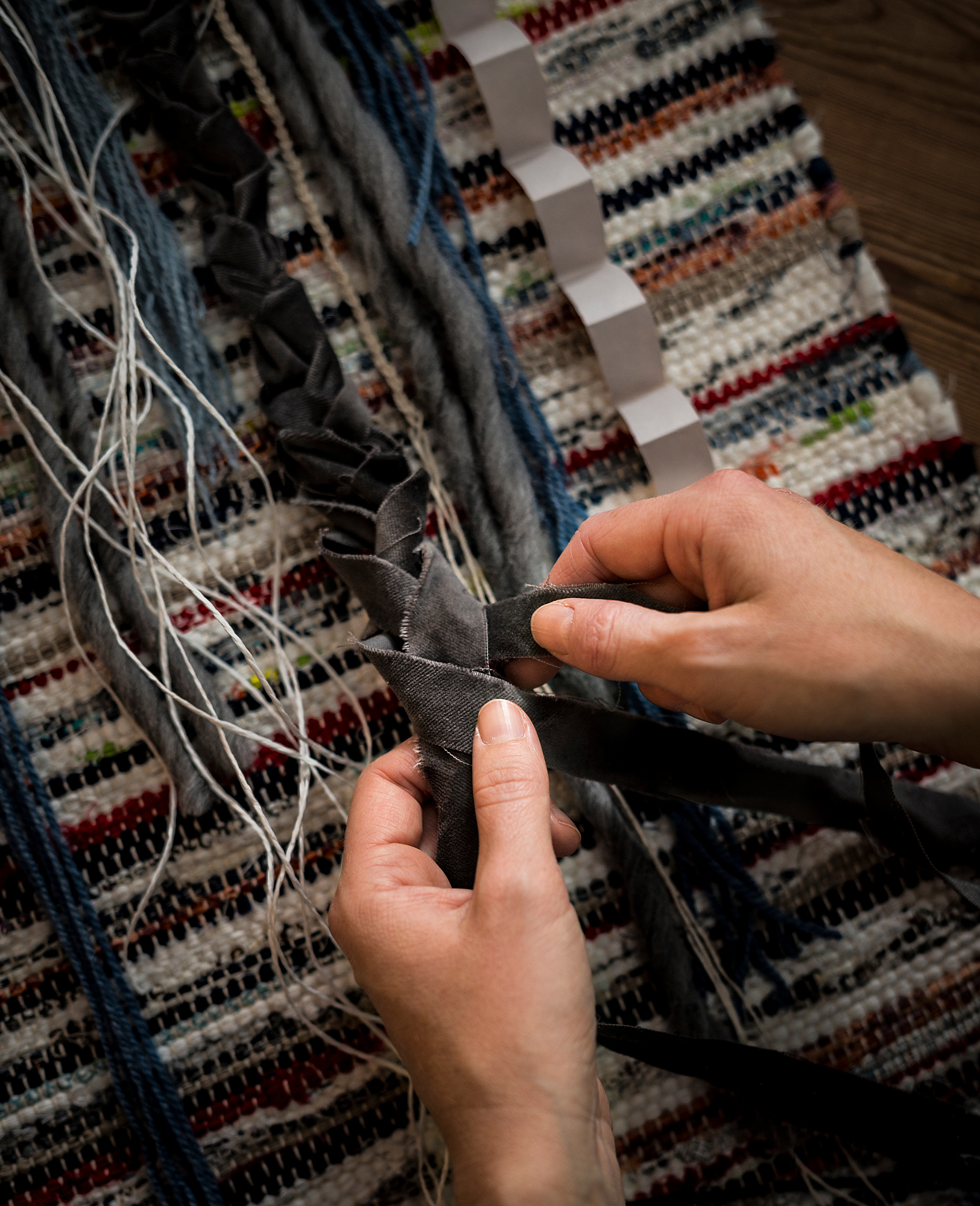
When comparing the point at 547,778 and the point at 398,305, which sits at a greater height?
the point at 398,305

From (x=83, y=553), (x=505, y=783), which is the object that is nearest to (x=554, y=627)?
(x=505, y=783)

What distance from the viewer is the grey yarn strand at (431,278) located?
0.89 m

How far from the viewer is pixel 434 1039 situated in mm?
626

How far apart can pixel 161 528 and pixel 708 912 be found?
77 cm

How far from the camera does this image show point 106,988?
88cm

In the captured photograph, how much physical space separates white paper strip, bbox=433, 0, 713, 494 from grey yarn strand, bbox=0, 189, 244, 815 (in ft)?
1.86

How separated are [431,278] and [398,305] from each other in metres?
0.05

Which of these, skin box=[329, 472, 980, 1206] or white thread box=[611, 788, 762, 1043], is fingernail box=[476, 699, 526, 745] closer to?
skin box=[329, 472, 980, 1206]

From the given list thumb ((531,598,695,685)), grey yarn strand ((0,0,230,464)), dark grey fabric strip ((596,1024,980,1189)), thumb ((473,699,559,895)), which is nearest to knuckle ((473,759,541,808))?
thumb ((473,699,559,895))

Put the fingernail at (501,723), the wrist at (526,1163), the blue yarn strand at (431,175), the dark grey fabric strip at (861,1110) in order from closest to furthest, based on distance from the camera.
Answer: the wrist at (526,1163) < the fingernail at (501,723) < the dark grey fabric strip at (861,1110) < the blue yarn strand at (431,175)

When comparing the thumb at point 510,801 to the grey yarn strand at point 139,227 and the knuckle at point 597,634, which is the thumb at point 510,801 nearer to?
the knuckle at point 597,634

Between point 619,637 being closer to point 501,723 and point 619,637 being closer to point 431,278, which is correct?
point 501,723

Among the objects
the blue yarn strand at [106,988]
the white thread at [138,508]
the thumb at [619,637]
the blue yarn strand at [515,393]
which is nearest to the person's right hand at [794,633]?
the thumb at [619,637]

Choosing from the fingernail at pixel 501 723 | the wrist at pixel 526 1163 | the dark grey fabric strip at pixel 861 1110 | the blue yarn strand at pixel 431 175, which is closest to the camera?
the wrist at pixel 526 1163
